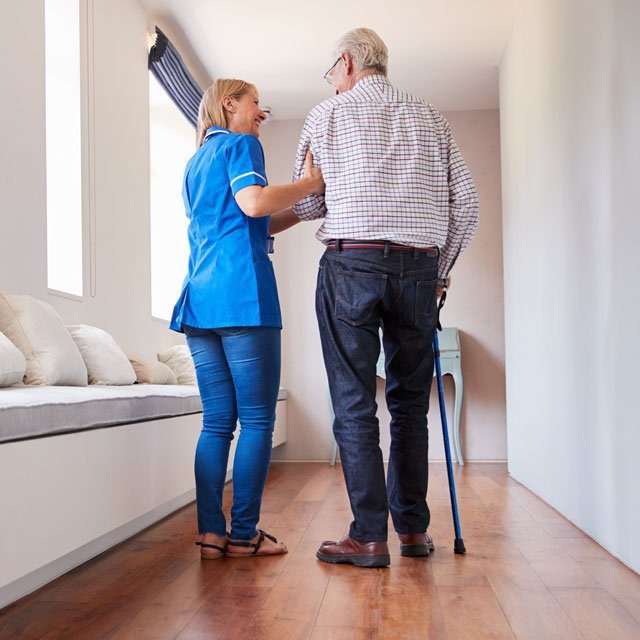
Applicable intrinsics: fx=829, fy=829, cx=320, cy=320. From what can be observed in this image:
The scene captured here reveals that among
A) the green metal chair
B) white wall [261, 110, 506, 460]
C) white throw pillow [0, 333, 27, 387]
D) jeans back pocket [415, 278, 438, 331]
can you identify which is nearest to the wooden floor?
white throw pillow [0, 333, 27, 387]

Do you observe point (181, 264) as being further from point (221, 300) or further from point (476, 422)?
point (221, 300)

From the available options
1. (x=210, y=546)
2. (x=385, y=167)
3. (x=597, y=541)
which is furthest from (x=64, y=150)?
(x=597, y=541)

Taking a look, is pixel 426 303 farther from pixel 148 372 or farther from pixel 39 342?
pixel 148 372

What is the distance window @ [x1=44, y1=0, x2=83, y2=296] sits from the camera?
11.1 ft

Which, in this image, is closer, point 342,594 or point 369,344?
point 342,594

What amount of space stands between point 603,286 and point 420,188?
69 cm

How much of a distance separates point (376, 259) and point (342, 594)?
0.86 metres

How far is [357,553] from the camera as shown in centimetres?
223

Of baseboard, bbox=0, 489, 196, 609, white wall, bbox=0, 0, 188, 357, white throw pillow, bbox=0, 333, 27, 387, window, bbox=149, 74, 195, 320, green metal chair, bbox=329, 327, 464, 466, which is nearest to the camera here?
baseboard, bbox=0, 489, 196, 609

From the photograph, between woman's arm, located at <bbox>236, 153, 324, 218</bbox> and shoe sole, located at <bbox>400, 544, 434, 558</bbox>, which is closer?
woman's arm, located at <bbox>236, 153, 324, 218</bbox>

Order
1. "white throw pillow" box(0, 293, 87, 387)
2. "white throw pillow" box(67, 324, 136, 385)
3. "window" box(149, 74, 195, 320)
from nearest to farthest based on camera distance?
"white throw pillow" box(0, 293, 87, 387)
"white throw pillow" box(67, 324, 136, 385)
"window" box(149, 74, 195, 320)

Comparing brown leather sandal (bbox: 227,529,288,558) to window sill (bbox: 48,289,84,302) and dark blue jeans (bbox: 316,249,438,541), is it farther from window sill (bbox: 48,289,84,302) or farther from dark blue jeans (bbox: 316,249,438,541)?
window sill (bbox: 48,289,84,302)

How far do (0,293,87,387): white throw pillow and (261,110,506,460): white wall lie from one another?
332 cm

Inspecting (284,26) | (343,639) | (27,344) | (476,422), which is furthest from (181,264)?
(343,639)
